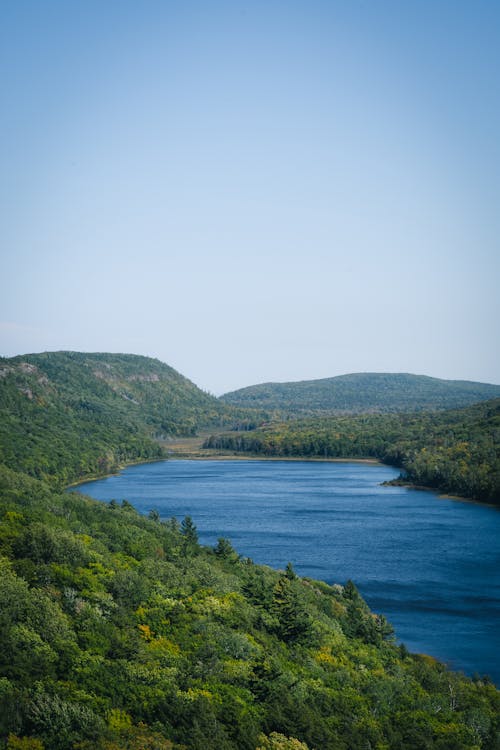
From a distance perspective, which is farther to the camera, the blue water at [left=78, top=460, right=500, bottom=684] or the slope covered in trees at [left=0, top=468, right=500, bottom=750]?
the blue water at [left=78, top=460, right=500, bottom=684]

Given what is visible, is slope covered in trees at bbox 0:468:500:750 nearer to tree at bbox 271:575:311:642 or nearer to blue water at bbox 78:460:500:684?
tree at bbox 271:575:311:642

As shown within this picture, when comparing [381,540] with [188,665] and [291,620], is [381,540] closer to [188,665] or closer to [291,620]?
[291,620]

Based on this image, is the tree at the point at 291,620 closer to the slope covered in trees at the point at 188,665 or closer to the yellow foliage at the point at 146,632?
the slope covered in trees at the point at 188,665

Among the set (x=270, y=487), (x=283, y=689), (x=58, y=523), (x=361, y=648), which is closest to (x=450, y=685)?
(x=361, y=648)

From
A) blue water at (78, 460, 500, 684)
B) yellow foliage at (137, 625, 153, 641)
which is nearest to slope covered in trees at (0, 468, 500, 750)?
yellow foliage at (137, 625, 153, 641)

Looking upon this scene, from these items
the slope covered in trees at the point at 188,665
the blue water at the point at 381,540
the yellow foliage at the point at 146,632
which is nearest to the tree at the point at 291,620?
the slope covered in trees at the point at 188,665

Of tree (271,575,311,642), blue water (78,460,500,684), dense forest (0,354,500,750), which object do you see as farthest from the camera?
blue water (78,460,500,684)
